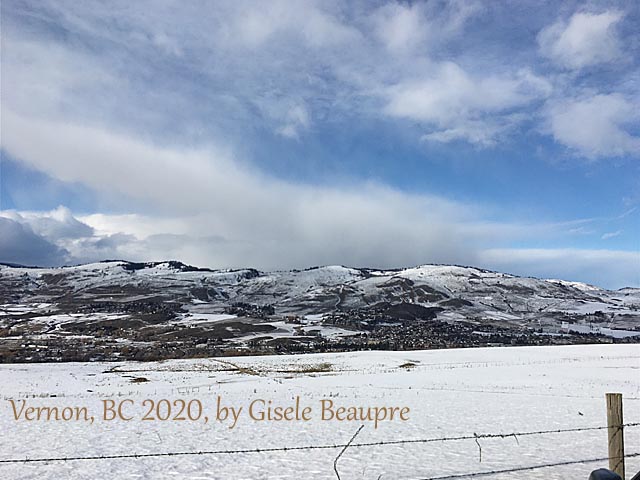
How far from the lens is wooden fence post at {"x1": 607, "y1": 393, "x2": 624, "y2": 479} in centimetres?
919

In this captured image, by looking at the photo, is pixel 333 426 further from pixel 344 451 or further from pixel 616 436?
pixel 616 436

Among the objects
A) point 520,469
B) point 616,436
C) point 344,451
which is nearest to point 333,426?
point 344,451

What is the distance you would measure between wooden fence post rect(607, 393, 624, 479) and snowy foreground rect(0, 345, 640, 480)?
4.60 metres

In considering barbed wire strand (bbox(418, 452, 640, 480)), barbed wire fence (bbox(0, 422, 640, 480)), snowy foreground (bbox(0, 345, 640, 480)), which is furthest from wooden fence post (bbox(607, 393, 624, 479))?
barbed wire strand (bbox(418, 452, 640, 480))

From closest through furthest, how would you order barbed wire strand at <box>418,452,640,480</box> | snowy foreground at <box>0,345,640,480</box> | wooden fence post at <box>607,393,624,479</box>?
wooden fence post at <box>607,393,624,479</box> → barbed wire strand at <box>418,452,640,480</box> → snowy foreground at <box>0,345,640,480</box>

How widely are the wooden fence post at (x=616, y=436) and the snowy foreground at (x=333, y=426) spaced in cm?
460

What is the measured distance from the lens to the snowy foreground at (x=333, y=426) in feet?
48.3

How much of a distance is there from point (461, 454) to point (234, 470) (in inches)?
310

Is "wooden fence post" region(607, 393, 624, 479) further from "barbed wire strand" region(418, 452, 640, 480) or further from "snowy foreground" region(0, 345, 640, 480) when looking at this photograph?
"barbed wire strand" region(418, 452, 640, 480)

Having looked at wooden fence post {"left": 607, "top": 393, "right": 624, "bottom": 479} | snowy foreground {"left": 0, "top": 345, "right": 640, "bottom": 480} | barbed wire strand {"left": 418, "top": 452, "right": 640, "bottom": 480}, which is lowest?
snowy foreground {"left": 0, "top": 345, "right": 640, "bottom": 480}

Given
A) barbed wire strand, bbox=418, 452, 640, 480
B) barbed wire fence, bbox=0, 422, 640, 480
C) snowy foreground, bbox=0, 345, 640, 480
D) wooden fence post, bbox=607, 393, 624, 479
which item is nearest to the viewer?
wooden fence post, bbox=607, 393, 624, 479

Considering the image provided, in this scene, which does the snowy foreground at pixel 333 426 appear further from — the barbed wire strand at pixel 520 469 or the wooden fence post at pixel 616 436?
the wooden fence post at pixel 616 436

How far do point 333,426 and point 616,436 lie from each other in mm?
14398

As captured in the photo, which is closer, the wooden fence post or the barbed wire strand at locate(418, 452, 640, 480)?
the wooden fence post
